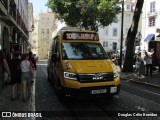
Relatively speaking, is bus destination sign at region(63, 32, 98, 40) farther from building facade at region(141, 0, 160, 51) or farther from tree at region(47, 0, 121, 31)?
building facade at region(141, 0, 160, 51)

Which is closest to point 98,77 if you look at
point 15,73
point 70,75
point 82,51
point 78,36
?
point 70,75

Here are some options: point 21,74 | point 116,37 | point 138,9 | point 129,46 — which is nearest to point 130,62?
point 129,46

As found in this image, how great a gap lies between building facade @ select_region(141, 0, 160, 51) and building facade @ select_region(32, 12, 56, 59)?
57.0 meters

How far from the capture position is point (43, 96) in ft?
34.7

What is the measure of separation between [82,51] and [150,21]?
120 ft

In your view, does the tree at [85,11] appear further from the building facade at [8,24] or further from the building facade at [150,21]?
the building facade at [150,21]

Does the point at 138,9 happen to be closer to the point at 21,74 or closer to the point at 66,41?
the point at 66,41

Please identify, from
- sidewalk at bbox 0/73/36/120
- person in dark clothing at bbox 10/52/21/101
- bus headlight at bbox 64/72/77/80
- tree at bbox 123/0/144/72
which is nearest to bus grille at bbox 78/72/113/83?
bus headlight at bbox 64/72/77/80

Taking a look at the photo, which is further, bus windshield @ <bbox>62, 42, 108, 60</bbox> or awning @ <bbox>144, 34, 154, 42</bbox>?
awning @ <bbox>144, 34, 154, 42</bbox>

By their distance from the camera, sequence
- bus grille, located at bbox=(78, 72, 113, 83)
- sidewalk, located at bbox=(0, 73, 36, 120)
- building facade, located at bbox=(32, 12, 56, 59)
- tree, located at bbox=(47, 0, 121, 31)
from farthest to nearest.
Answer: building facade, located at bbox=(32, 12, 56, 59) < tree, located at bbox=(47, 0, 121, 31) < bus grille, located at bbox=(78, 72, 113, 83) < sidewalk, located at bbox=(0, 73, 36, 120)

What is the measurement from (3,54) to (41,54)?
8884 cm

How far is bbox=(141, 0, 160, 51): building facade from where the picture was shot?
41.9m

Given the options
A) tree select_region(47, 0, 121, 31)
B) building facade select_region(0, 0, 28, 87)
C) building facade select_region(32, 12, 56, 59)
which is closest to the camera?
building facade select_region(0, 0, 28, 87)

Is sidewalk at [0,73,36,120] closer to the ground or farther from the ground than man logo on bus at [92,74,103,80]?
closer to the ground
